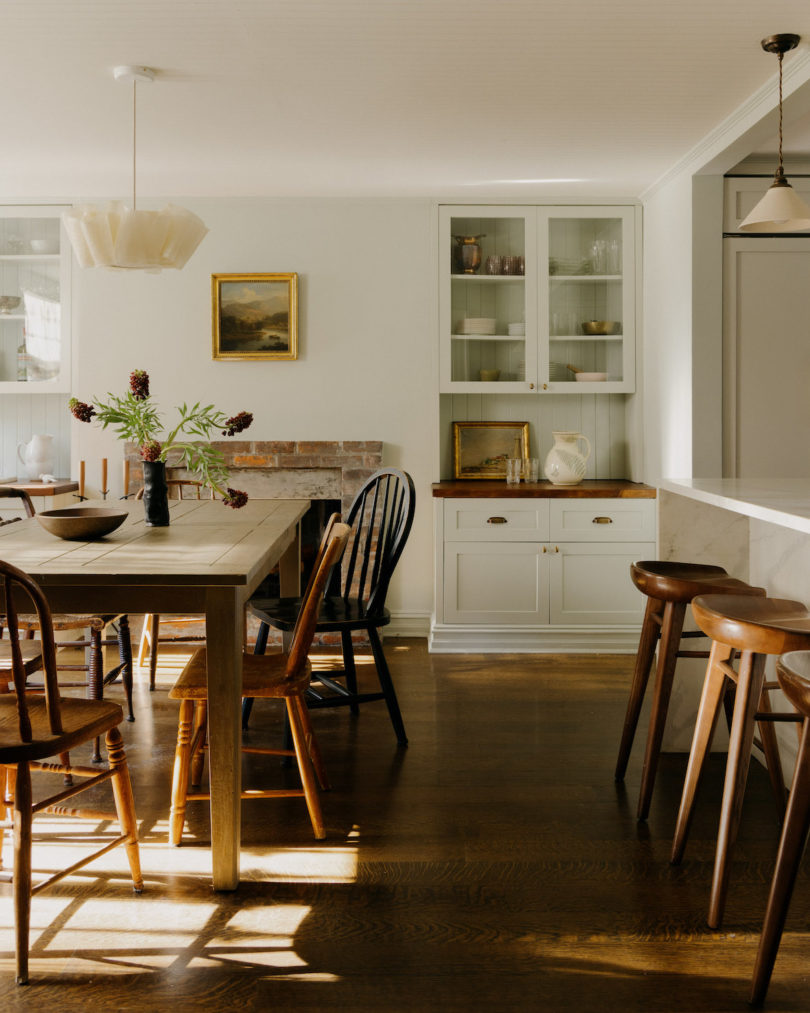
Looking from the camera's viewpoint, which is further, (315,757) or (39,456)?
(39,456)

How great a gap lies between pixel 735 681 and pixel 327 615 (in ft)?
5.07

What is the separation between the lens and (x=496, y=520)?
4.83 metres

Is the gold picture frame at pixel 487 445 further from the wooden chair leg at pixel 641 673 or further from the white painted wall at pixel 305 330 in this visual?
the wooden chair leg at pixel 641 673

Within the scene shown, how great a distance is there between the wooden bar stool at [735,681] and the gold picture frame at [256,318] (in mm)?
3384

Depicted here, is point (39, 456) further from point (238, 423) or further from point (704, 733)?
point (704, 733)

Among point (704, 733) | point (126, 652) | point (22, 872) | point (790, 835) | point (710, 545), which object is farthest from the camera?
point (126, 652)

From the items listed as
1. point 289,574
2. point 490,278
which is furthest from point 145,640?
point 490,278

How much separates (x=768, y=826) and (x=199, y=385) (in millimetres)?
3728

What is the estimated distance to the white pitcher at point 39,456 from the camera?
5.13m

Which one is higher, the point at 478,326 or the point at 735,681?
the point at 478,326

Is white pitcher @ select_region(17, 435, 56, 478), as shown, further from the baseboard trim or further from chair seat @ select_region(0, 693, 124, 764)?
chair seat @ select_region(0, 693, 124, 764)

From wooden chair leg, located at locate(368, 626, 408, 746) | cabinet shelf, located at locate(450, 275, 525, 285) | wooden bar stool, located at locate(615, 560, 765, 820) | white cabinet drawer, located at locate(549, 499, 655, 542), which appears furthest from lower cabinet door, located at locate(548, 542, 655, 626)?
wooden bar stool, located at locate(615, 560, 765, 820)

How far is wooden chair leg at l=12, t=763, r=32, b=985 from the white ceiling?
89.9 inches

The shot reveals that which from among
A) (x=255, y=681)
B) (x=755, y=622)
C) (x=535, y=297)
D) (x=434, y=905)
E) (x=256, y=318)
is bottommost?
(x=434, y=905)
